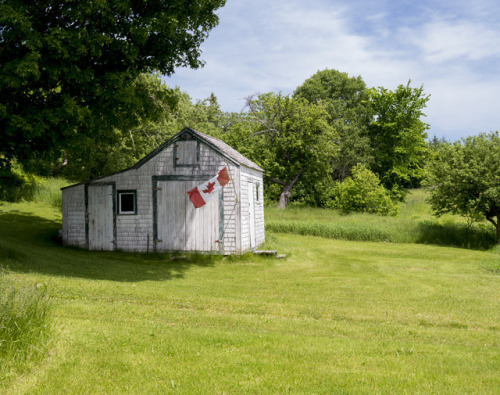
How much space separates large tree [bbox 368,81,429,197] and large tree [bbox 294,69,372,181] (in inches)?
66.3

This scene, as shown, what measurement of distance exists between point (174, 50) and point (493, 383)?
13766 millimetres

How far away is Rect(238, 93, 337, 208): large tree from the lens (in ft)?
121

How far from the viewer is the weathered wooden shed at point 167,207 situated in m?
18.7

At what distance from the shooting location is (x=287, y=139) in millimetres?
36875

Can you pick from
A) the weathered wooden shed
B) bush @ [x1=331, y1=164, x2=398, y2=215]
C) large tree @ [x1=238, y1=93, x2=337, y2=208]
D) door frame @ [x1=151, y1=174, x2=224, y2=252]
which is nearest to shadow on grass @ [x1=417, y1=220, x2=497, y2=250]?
bush @ [x1=331, y1=164, x2=398, y2=215]

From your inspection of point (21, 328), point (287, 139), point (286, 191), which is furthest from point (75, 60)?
point (286, 191)

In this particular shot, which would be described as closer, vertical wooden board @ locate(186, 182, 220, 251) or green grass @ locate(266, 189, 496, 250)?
vertical wooden board @ locate(186, 182, 220, 251)

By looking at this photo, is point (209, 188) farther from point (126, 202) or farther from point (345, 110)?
point (345, 110)

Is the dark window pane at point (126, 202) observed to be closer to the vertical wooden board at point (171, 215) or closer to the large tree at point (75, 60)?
the vertical wooden board at point (171, 215)

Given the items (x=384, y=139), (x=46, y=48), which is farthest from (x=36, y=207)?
(x=384, y=139)

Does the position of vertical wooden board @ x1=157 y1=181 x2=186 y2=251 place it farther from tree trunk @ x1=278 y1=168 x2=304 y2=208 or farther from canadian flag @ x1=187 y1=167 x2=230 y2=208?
tree trunk @ x1=278 y1=168 x2=304 y2=208

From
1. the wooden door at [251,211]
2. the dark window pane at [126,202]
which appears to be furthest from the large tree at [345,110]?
the dark window pane at [126,202]

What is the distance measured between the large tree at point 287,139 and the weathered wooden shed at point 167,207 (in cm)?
1805

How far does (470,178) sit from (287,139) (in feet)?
49.8
